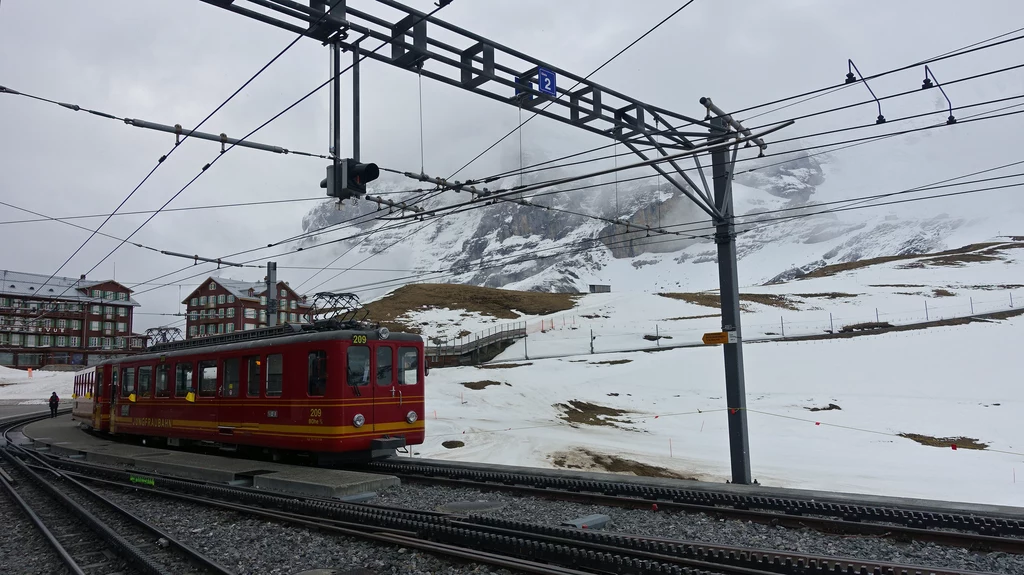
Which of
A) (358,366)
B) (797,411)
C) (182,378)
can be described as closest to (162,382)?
(182,378)

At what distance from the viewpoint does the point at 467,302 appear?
80.9m

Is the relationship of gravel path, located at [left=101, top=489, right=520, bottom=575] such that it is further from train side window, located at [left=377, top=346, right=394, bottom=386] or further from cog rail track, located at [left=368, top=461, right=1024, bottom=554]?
train side window, located at [left=377, top=346, right=394, bottom=386]

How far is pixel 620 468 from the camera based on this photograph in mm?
18656

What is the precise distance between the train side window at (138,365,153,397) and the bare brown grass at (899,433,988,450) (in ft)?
83.3

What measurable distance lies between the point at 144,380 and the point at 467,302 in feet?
200

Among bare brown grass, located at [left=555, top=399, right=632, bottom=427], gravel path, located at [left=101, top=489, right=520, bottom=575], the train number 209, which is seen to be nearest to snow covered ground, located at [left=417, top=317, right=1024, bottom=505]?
bare brown grass, located at [left=555, top=399, right=632, bottom=427]

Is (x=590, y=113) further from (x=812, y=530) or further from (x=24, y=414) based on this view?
(x=24, y=414)

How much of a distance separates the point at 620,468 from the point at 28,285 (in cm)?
8894

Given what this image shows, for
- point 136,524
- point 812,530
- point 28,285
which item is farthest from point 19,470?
point 28,285

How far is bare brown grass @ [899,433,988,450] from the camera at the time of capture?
68.9ft

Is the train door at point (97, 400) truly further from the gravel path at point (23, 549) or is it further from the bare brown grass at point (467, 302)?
the bare brown grass at point (467, 302)

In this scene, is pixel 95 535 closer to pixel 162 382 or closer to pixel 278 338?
pixel 278 338

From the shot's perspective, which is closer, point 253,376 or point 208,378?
point 253,376

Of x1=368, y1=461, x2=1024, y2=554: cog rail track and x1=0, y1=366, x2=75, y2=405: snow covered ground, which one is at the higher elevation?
x1=0, y1=366, x2=75, y2=405: snow covered ground
